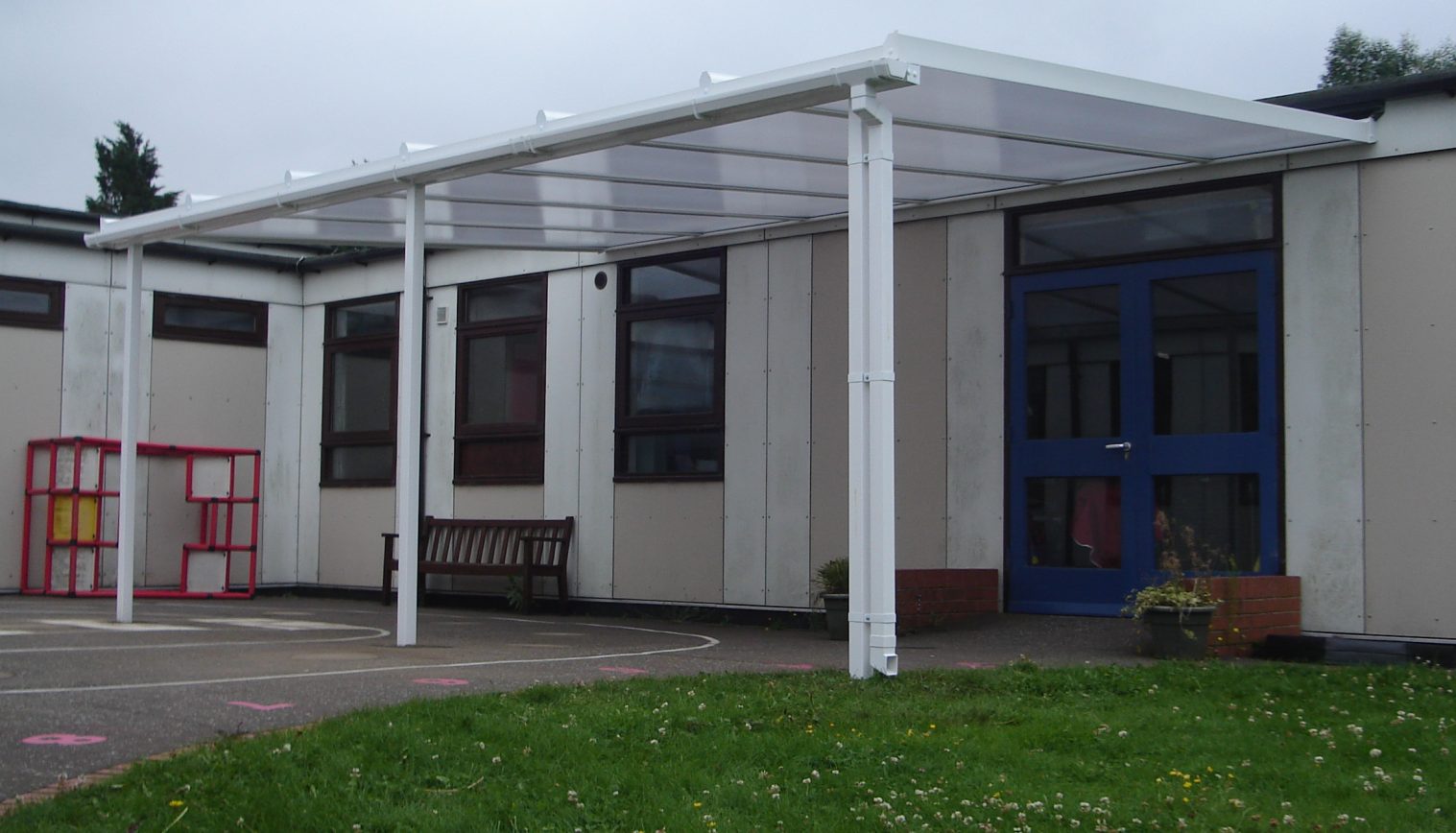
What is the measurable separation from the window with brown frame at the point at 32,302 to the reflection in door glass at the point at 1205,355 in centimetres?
1125

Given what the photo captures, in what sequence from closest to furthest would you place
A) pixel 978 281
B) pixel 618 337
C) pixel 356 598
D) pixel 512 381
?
pixel 978 281 → pixel 618 337 → pixel 512 381 → pixel 356 598

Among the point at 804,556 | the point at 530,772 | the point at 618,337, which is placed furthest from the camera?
the point at 618,337

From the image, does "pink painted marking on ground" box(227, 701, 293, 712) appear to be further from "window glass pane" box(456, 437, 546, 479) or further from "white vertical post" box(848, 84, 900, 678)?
"window glass pane" box(456, 437, 546, 479)

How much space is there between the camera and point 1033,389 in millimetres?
11445

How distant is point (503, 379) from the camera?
50.3ft

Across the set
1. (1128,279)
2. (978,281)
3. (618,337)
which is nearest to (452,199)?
(618,337)

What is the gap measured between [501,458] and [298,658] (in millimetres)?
6372

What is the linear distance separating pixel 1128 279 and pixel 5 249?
1131cm

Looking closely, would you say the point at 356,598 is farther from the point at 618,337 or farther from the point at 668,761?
the point at 668,761

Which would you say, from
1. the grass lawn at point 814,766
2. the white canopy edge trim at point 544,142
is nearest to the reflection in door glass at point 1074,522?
the grass lawn at point 814,766

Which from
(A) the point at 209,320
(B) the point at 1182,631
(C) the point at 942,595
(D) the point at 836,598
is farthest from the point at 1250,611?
(A) the point at 209,320

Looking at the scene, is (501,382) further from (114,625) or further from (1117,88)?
(1117,88)

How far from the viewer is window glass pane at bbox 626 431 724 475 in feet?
44.1

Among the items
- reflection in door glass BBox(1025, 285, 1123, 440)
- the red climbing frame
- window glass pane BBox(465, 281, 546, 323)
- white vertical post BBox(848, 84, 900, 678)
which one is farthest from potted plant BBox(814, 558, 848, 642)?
the red climbing frame
